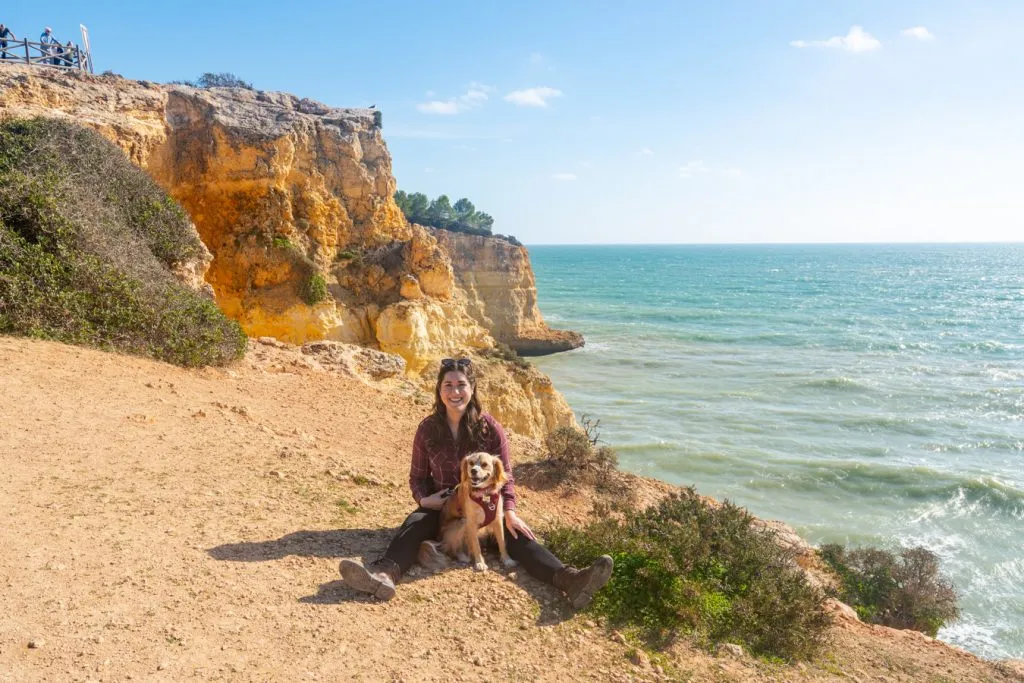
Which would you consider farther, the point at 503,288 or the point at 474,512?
the point at 503,288

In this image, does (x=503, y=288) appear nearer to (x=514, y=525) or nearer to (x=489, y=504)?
(x=514, y=525)

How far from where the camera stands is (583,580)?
4.95 metres

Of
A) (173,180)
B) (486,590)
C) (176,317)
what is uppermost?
(173,180)

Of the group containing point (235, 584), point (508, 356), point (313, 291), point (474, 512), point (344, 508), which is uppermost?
point (313, 291)

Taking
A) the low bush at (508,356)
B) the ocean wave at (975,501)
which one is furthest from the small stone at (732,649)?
the low bush at (508,356)

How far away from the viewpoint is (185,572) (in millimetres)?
4645

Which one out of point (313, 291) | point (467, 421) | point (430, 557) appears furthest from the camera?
point (313, 291)

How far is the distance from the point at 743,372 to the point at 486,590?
29800 mm

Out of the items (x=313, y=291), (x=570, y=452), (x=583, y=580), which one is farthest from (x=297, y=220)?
(x=583, y=580)

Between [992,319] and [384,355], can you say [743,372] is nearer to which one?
[384,355]

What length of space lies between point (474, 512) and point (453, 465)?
1.50ft

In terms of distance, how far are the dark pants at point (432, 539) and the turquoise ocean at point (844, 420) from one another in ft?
31.0

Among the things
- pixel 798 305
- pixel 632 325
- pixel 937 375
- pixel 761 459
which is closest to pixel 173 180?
pixel 761 459

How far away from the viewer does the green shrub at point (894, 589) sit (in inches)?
388
